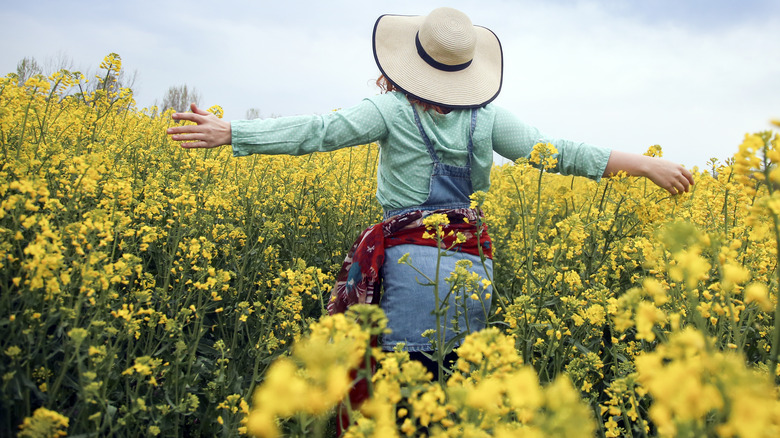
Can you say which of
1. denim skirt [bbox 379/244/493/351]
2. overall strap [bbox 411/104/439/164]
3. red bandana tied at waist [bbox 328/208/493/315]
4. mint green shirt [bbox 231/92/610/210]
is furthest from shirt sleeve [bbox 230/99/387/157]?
denim skirt [bbox 379/244/493/351]

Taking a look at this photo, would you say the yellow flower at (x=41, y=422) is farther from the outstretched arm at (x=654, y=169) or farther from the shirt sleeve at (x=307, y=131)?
the outstretched arm at (x=654, y=169)

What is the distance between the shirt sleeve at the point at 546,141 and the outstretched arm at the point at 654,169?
0.21ft

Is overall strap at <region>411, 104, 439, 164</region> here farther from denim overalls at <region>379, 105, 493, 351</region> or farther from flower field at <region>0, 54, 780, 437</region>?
flower field at <region>0, 54, 780, 437</region>

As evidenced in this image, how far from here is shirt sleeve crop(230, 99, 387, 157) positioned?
7.24 ft

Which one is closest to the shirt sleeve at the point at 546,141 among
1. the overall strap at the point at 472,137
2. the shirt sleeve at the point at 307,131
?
the overall strap at the point at 472,137

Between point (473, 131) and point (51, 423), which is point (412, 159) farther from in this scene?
point (51, 423)

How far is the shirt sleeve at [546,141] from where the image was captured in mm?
2533

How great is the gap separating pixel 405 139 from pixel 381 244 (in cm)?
51

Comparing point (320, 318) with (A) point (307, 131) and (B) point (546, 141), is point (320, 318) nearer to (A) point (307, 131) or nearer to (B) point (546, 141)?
(A) point (307, 131)

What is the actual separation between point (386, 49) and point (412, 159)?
0.61 m

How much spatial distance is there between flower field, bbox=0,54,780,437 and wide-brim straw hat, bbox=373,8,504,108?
0.48 metres

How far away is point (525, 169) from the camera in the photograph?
2.23 meters

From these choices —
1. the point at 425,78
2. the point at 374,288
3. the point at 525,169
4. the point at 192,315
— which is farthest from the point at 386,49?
the point at 192,315

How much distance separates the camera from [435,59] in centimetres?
248
